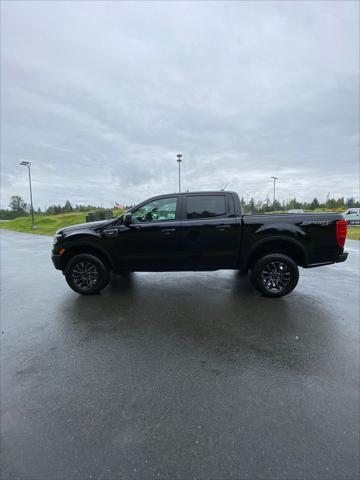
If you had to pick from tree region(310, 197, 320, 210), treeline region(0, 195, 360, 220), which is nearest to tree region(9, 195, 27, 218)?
treeline region(0, 195, 360, 220)

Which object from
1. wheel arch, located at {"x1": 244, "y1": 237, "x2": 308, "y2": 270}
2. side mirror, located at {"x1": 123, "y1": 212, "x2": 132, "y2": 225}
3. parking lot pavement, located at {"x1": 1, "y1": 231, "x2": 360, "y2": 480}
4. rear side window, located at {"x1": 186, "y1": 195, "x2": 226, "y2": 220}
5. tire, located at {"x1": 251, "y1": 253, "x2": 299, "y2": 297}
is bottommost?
parking lot pavement, located at {"x1": 1, "y1": 231, "x2": 360, "y2": 480}

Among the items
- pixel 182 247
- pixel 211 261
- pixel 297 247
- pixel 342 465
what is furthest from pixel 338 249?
pixel 342 465

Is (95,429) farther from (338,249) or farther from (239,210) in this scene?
(338,249)

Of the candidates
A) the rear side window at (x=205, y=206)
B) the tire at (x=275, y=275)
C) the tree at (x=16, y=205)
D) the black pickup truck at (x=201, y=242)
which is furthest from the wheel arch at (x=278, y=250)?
the tree at (x=16, y=205)

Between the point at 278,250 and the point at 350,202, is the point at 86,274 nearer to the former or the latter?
the point at 278,250

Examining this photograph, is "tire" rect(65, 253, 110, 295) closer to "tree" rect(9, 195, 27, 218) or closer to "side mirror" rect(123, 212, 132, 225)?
"side mirror" rect(123, 212, 132, 225)

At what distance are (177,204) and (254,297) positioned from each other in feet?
7.73

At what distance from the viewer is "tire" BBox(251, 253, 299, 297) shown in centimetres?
450

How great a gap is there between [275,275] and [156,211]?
263 cm

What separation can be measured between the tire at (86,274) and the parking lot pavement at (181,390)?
1.73 feet

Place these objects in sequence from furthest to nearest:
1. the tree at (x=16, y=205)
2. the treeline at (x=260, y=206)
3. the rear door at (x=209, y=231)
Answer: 1. the tree at (x=16, y=205)
2. the treeline at (x=260, y=206)
3. the rear door at (x=209, y=231)

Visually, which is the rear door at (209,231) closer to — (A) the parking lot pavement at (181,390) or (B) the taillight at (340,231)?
(A) the parking lot pavement at (181,390)

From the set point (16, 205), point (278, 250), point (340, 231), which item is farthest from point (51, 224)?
point (16, 205)

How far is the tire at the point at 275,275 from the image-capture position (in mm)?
4504
